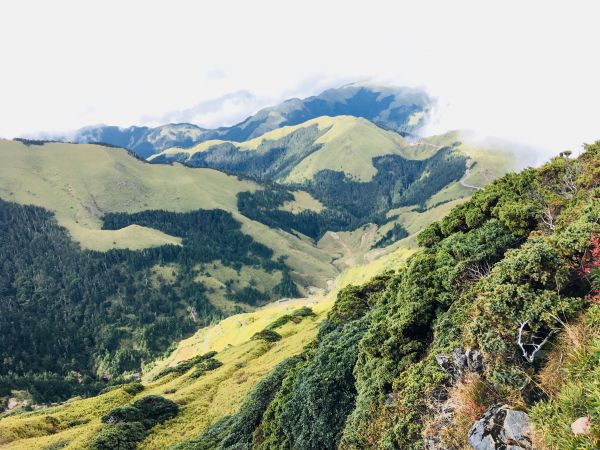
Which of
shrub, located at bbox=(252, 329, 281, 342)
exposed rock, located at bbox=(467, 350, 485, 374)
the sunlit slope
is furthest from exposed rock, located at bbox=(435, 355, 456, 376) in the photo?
shrub, located at bbox=(252, 329, 281, 342)

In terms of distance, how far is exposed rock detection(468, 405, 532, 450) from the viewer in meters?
15.7

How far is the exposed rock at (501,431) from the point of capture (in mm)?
15672

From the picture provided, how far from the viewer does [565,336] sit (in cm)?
1875

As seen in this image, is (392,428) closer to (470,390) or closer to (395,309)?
(470,390)

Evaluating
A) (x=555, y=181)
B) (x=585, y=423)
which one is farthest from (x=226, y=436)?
(x=555, y=181)

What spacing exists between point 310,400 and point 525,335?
18879 mm

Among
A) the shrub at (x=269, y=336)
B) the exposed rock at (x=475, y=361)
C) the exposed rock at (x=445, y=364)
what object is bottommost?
the shrub at (x=269, y=336)

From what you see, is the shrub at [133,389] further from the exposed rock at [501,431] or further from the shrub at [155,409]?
the exposed rock at [501,431]

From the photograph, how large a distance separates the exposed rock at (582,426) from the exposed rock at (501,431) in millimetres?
3476

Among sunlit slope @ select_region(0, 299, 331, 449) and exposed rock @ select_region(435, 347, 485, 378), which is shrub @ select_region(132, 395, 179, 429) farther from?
exposed rock @ select_region(435, 347, 485, 378)

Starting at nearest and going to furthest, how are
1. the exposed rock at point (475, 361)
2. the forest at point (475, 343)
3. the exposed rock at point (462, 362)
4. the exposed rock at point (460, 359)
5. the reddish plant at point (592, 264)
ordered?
the forest at point (475, 343)
the reddish plant at point (592, 264)
the exposed rock at point (475, 361)
the exposed rock at point (462, 362)
the exposed rock at point (460, 359)

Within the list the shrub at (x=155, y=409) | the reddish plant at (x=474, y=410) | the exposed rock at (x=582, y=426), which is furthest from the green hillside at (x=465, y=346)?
the shrub at (x=155, y=409)

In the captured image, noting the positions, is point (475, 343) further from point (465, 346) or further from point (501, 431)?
point (501, 431)

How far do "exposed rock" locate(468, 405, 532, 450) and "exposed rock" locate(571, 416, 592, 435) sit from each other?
3.48 metres
